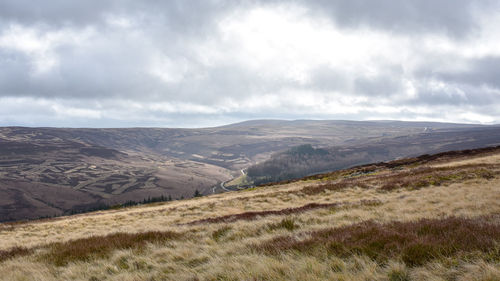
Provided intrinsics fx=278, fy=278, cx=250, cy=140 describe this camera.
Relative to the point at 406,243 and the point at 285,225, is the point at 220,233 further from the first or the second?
the point at 406,243

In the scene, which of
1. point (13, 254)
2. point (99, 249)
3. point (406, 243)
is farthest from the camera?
point (13, 254)

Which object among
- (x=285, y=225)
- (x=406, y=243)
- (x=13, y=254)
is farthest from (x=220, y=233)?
(x=13, y=254)

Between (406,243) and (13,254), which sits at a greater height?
(406,243)

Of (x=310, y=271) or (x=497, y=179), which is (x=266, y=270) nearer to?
(x=310, y=271)

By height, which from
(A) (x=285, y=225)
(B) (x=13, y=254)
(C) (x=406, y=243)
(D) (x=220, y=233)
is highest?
(C) (x=406, y=243)

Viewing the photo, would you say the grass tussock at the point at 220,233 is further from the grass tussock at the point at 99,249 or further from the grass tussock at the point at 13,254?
the grass tussock at the point at 13,254

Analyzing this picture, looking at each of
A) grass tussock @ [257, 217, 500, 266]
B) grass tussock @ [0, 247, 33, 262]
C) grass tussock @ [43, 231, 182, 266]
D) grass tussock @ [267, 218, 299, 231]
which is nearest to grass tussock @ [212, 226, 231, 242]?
grass tussock @ [43, 231, 182, 266]

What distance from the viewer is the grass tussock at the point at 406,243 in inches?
229

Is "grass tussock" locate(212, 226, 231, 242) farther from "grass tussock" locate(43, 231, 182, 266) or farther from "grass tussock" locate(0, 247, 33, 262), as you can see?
"grass tussock" locate(0, 247, 33, 262)

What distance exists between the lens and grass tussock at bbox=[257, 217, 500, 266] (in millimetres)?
5820

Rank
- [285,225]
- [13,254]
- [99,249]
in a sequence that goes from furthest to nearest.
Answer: [13,254] < [285,225] < [99,249]

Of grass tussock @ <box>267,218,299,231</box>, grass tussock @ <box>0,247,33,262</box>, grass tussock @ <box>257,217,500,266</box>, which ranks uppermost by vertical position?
grass tussock @ <box>257,217,500,266</box>

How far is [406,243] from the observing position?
6523 millimetres

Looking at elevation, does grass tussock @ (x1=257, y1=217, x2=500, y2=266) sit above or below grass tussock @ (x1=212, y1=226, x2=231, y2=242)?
above
